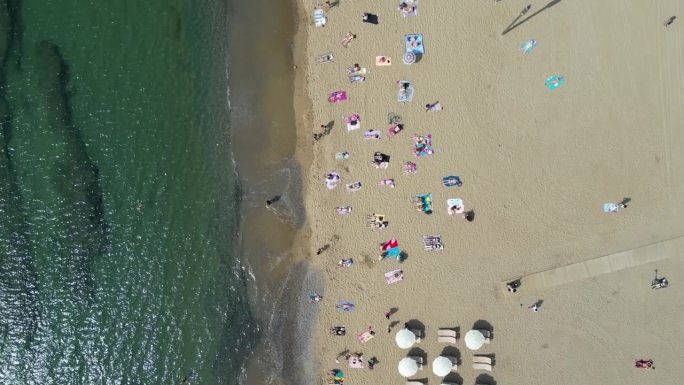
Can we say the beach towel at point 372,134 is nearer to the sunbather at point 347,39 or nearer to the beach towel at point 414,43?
the beach towel at point 414,43

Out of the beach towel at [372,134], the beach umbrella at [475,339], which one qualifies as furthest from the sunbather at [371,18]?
the beach umbrella at [475,339]

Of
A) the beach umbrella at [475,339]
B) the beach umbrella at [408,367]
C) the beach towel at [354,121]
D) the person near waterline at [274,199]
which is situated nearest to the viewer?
the beach umbrella at [475,339]

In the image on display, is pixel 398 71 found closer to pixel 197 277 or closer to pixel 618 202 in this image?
pixel 618 202

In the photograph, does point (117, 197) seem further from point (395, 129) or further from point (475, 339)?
point (475, 339)

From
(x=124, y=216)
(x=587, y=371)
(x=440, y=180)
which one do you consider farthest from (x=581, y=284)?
(x=124, y=216)

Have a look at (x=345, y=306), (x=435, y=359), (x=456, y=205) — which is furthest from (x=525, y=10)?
(x=435, y=359)

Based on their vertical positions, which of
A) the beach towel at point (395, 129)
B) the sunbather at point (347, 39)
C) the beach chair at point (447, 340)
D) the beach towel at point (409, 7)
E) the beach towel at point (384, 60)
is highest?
the beach towel at point (409, 7)
